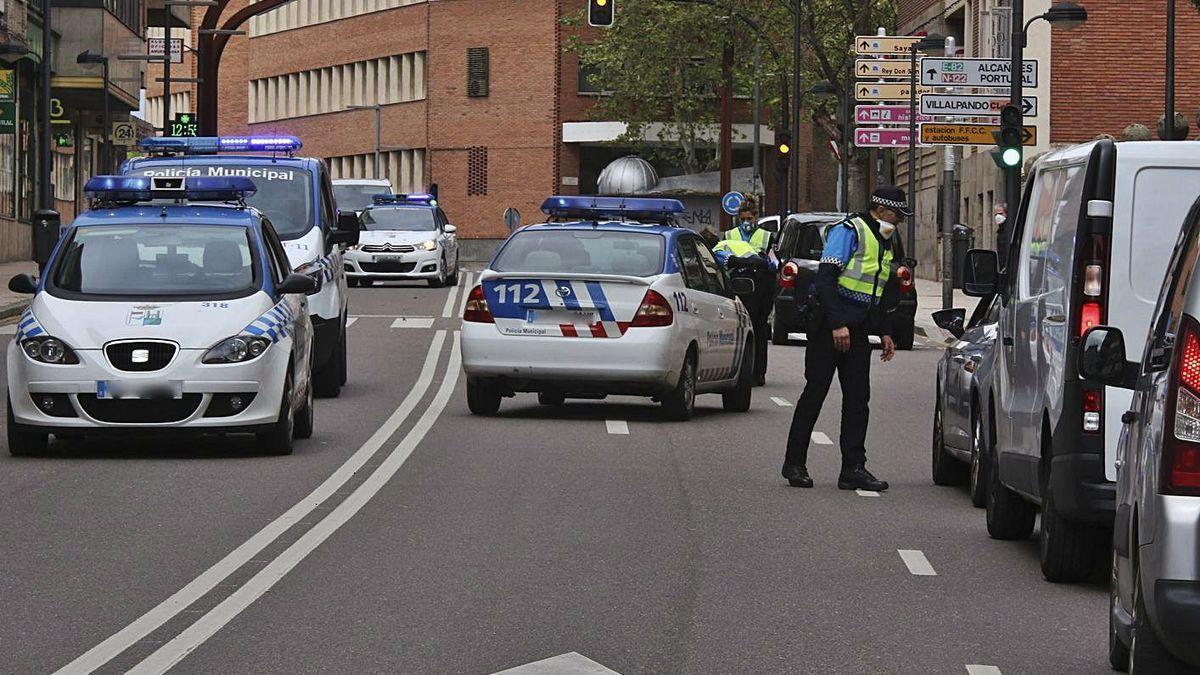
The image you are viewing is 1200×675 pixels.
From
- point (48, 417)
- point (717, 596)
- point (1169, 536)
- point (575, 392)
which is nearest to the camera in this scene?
point (1169, 536)

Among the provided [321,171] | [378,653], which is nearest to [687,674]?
[378,653]

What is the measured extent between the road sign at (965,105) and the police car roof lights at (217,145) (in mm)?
11127

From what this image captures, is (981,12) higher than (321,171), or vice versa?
(981,12)

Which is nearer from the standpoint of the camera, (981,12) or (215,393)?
(215,393)

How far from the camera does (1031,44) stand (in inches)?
2103

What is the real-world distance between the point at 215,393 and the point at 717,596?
6181 mm

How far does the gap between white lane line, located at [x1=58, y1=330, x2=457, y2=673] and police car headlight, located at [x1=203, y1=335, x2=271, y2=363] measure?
92cm

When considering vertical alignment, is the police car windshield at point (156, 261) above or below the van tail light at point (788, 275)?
above

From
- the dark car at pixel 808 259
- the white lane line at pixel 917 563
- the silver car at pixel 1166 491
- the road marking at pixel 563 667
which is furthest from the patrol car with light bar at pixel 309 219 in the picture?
the silver car at pixel 1166 491

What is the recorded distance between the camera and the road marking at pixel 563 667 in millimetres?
8070

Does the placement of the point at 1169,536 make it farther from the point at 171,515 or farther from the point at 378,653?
the point at 171,515

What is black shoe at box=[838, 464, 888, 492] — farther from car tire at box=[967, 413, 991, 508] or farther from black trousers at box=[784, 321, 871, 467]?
car tire at box=[967, 413, 991, 508]

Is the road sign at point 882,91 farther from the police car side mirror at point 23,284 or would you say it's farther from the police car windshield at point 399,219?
the police car side mirror at point 23,284

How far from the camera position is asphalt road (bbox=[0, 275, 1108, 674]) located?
28.1 feet
